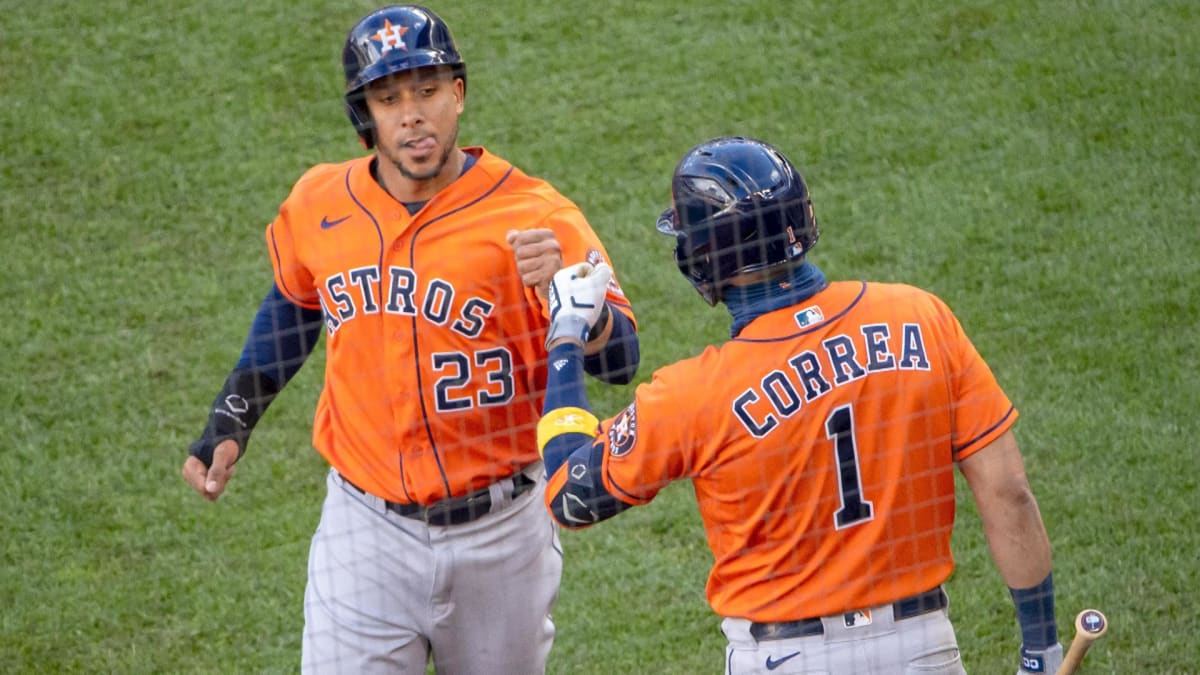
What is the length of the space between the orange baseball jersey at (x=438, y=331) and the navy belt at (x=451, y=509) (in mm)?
24

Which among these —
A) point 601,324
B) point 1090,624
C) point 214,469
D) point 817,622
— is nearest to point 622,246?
point 214,469

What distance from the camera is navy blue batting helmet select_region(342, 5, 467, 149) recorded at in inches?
129

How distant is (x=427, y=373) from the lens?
130 inches

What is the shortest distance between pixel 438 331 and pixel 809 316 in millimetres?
916

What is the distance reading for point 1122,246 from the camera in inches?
260

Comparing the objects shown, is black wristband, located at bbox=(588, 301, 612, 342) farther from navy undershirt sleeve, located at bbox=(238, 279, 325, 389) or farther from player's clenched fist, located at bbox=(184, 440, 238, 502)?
player's clenched fist, located at bbox=(184, 440, 238, 502)

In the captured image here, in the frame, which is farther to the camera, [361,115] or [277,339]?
[277,339]

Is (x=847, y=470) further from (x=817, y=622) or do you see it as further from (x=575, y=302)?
(x=575, y=302)

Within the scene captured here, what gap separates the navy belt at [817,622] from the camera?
2803mm

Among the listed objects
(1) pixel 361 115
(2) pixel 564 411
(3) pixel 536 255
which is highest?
(1) pixel 361 115

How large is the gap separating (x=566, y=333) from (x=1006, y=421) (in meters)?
0.86

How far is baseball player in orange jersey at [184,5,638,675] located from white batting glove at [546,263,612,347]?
0.20 meters

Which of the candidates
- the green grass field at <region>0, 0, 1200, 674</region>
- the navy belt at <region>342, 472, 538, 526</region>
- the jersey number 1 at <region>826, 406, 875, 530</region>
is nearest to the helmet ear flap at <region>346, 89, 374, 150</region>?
the navy belt at <region>342, 472, 538, 526</region>

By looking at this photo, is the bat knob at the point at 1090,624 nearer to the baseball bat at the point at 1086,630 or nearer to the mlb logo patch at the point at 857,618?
the baseball bat at the point at 1086,630
